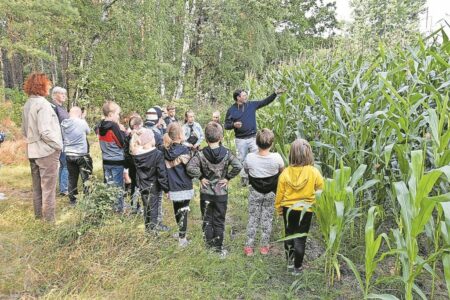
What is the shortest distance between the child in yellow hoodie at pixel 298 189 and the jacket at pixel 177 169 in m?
1.11

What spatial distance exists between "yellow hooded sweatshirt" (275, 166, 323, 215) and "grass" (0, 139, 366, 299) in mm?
698

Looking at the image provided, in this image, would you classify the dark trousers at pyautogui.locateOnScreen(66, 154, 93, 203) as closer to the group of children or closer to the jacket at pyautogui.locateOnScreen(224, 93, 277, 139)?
the group of children

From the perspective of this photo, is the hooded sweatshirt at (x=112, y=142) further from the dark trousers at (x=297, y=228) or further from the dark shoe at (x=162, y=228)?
the dark trousers at (x=297, y=228)

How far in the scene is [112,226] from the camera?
3.32 metres

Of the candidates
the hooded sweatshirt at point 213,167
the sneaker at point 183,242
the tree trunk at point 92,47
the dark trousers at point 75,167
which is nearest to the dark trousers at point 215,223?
the hooded sweatshirt at point 213,167

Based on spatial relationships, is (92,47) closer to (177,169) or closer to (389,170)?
(177,169)

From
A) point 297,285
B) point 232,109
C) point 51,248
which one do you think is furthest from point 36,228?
point 232,109

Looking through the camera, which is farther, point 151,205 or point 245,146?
point 245,146

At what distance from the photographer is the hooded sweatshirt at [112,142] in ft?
14.8

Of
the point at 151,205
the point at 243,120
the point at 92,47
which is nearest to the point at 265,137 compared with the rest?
the point at 151,205

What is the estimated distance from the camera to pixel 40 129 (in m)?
3.93

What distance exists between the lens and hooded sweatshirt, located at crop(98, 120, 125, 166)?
4.52 meters

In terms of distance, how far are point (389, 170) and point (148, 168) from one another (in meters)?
2.61

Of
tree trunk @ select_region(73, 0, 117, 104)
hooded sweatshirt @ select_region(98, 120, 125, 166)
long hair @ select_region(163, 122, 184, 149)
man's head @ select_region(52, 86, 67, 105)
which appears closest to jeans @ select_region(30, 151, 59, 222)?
hooded sweatshirt @ select_region(98, 120, 125, 166)
